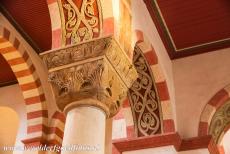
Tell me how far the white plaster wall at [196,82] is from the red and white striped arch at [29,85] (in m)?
2.47

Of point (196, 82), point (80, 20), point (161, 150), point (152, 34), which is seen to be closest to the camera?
point (80, 20)

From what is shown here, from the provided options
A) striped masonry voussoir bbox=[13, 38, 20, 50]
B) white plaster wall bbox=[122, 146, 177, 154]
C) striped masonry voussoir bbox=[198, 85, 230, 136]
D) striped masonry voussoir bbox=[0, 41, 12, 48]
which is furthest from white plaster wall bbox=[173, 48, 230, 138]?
striped masonry voussoir bbox=[0, 41, 12, 48]

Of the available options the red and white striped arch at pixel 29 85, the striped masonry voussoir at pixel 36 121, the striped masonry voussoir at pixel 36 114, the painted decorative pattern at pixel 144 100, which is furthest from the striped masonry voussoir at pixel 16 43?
the painted decorative pattern at pixel 144 100

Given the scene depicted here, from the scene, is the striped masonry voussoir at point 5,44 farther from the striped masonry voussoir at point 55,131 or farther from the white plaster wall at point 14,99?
the striped masonry voussoir at point 55,131

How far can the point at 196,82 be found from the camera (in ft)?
20.6

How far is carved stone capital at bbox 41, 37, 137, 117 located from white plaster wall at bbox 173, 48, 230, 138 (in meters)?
2.63

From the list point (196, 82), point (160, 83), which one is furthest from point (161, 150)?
point (196, 82)

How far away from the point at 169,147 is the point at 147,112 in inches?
25.7

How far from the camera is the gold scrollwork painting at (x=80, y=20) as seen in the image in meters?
3.83

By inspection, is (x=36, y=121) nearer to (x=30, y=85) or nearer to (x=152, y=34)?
(x=30, y=85)

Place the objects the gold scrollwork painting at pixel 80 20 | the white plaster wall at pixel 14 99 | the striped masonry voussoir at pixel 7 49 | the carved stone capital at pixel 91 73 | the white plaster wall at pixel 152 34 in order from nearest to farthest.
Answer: the carved stone capital at pixel 91 73 → the gold scrollwork painting at pixel 80 20 → the white plaster wall at pixel 152 34 → the striped masonry voussoir at pixel 7 49 → the white plaster wall at pixel 14 99

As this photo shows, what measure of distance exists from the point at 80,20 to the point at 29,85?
3421mm

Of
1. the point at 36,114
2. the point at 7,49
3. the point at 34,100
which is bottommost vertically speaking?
the point at 36,114

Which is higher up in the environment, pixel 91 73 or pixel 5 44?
pixel 5 44
